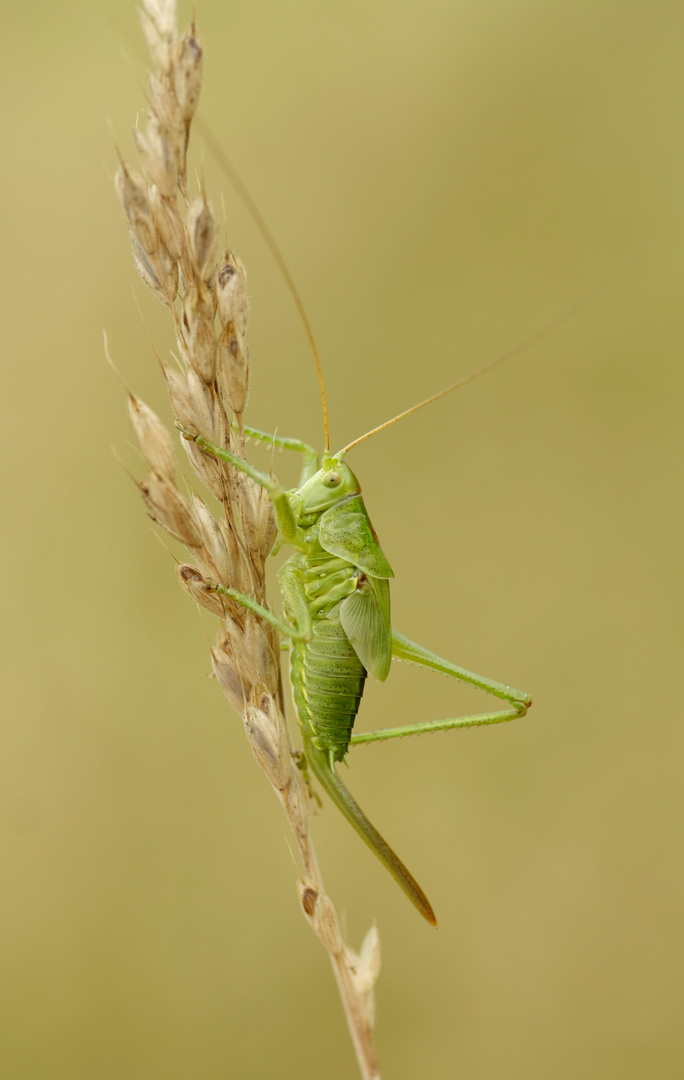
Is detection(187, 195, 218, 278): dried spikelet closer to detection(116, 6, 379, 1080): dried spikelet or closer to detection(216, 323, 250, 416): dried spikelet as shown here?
detection(116, 6, 379, 1080): dried spikelet

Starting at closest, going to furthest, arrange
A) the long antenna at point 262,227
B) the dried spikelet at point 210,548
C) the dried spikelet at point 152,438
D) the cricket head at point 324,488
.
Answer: the long antenna at point 262,227, the dried spikelet at point 152,438, the dried spikelet at point 210,548, the cricket head at point 324,488

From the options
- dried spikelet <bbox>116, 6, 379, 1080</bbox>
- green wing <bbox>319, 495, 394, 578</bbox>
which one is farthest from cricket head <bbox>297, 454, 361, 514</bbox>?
dried spikelet <bbox>116, 6, 379, 1080</bbox>

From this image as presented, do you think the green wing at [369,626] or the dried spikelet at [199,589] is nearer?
the dried spikelet at [199,589]

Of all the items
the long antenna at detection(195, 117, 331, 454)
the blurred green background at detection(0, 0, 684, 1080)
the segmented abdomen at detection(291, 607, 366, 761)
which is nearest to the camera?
the long antenna at detection(195, 117, 331, 454)

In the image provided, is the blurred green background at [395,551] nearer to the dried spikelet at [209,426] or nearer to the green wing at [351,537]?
the green wing at [351,537]

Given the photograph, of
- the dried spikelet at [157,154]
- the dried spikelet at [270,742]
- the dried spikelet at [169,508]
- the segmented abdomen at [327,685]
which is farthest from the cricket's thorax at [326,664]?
the dried spikelet at [157,154]
